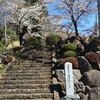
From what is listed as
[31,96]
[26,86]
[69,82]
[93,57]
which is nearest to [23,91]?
[26,86]

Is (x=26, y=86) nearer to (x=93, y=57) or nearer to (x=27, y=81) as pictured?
(x=27, y=81)

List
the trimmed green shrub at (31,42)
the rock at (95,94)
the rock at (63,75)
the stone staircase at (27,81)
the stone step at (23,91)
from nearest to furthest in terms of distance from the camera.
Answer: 1. the rock at (95,94)
2. the stone staircase at (27,81)
3. the stone step at (23,91)
4. the rock at (63,75)
5. the trimmed green shrub at (31,42)

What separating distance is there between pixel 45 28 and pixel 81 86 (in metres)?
21.4

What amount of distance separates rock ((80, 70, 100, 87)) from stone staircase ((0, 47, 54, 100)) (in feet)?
6.01

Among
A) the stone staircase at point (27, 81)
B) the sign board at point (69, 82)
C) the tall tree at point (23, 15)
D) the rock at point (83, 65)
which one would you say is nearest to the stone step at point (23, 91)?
the stone staircase at point (27, 81)

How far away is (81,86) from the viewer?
494 inches

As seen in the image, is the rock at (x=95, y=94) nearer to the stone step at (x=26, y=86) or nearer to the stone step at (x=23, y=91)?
the stone step at (x=23, y=91)

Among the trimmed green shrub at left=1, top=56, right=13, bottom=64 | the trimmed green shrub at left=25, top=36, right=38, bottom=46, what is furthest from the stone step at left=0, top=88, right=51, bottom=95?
the trimmed green shrub at left=25, top=36, right=38, bottom=46

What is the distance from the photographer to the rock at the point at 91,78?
1319 cm

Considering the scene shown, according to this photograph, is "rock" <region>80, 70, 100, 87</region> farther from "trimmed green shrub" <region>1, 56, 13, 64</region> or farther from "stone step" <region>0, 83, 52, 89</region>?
"trimmed green shrub" <region>1, 56, 13, 64</region>

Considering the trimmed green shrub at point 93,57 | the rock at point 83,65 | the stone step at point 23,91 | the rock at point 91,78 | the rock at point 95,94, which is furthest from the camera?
the trimmed green shrub at point 93,57

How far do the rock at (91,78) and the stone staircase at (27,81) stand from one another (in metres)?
1.83

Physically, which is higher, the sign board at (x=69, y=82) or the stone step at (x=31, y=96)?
the sign board at (x=69, y=82)

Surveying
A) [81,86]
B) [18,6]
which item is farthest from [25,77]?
[18,6]
